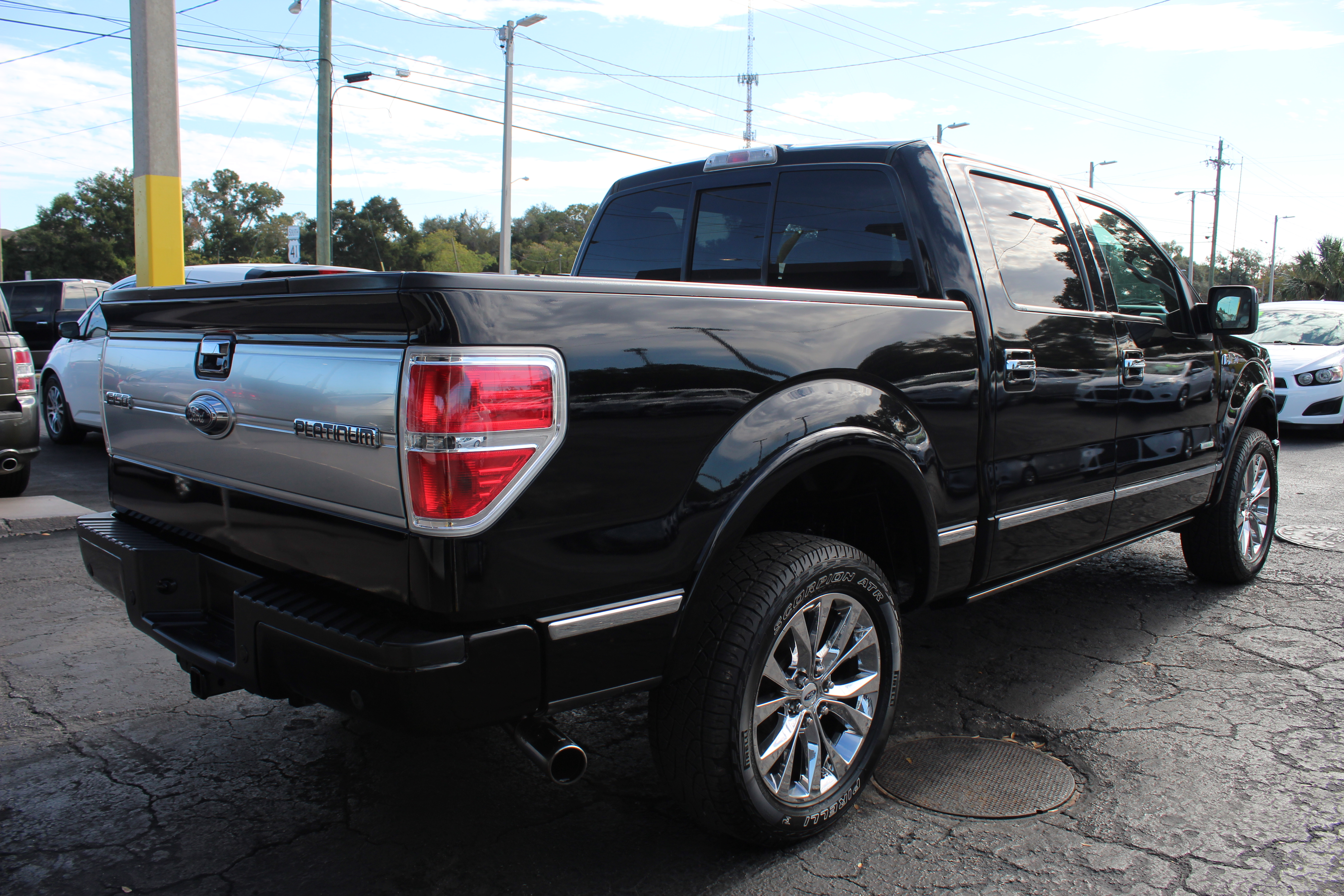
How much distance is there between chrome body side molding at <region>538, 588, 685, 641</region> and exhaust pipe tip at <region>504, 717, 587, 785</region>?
0.22m

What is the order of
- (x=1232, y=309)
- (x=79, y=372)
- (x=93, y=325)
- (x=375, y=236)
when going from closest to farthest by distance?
(x=1232, y=309), (x=93, y=325), (x=79, y=372), (x=375, y=236)

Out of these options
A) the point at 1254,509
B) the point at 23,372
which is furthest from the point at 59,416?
the point at 1254,509

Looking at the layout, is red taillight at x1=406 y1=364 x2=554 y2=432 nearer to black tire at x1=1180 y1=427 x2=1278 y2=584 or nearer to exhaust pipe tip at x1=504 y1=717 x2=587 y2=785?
exhaust pipe tip at x1=504 y1=717 x2=587 y2=785

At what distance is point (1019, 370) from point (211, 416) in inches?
96.4

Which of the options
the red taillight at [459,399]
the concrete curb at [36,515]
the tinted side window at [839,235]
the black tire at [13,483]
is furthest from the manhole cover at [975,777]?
the black tire at [13,483]

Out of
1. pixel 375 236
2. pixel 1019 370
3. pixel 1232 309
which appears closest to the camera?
pixel 1019 370

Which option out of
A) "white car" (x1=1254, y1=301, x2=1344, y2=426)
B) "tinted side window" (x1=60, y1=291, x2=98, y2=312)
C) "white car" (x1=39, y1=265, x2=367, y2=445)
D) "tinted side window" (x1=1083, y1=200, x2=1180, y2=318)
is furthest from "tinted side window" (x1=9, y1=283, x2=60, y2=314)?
"white car" (x1=1254, y1=301, x2=1344, y2=426)

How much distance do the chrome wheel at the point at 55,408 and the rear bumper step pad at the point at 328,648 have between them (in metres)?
9.05

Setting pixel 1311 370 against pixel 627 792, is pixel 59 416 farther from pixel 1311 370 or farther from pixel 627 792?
pixel 1311 370

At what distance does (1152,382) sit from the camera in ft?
13.0

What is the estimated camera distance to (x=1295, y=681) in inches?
150

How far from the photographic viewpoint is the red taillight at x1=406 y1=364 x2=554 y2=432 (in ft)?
6.00

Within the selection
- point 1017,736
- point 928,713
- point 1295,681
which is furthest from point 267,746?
point 1295,681

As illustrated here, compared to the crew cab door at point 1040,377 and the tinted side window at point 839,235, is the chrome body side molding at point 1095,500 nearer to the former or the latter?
the crew cab door at point 1040,377
